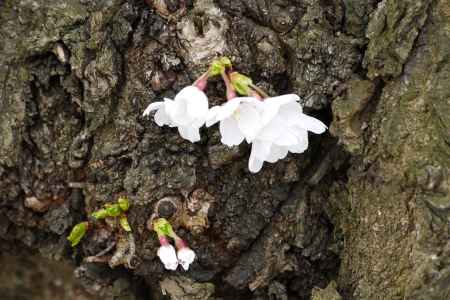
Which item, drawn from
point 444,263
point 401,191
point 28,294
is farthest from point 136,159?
point 28,294

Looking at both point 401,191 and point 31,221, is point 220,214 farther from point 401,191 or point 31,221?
point 31,221

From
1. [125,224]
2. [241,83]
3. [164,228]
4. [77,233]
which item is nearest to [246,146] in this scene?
[241,83]

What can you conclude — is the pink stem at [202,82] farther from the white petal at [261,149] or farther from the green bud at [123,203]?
the green bud at [123,203]

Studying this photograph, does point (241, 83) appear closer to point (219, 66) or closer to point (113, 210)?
point (219, 66)

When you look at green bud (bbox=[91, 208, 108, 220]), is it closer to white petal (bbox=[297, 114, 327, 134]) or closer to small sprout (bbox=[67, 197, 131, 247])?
small sprout (bbox=[67, 197, 131, 247])

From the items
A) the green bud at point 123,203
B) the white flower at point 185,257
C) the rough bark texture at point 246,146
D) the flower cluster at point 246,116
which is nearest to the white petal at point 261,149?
the flower cluster at point 246,116

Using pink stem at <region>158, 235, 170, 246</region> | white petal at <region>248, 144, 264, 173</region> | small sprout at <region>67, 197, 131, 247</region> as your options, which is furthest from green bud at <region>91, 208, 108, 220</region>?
white petal at <region>248, 144, 264, 173</region>

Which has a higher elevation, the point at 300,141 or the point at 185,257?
the point at 300,141
